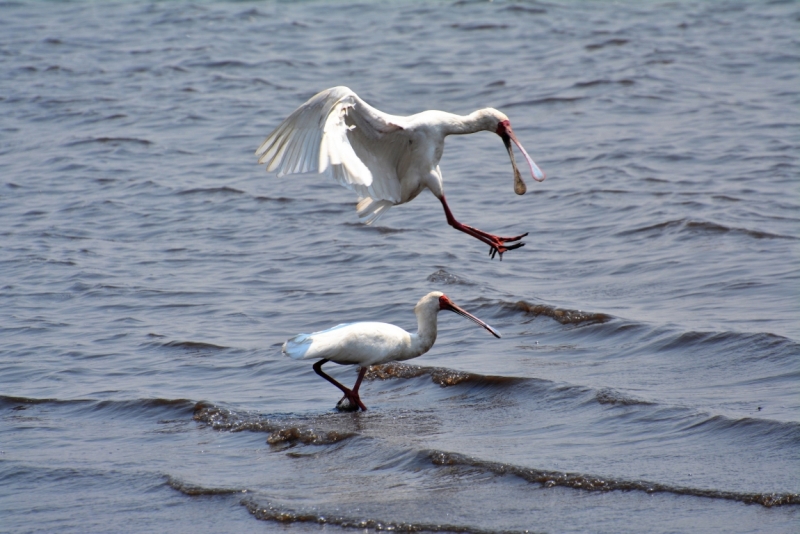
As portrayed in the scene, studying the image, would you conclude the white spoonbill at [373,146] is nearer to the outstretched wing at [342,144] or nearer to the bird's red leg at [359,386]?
the outstretched wing at [342,144]

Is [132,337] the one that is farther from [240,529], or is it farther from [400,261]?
[240,529]

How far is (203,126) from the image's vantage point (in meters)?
16.9

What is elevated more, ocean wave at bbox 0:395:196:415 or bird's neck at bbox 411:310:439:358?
bird's neck at bbox 411:310:439:358

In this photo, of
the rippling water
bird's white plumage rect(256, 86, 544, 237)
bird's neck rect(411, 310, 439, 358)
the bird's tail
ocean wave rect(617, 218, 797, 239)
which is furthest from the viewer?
ocean wave rect(617, 218, 797, 239)

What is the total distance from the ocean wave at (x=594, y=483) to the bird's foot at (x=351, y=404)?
1296 mm

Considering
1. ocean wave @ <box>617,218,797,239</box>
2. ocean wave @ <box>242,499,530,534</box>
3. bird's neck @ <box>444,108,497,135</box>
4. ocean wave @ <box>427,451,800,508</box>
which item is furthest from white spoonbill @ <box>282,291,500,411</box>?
ocean wave @ <box>617,218,797,239</box>

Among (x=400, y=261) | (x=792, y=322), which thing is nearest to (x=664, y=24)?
(x=400, y=261)

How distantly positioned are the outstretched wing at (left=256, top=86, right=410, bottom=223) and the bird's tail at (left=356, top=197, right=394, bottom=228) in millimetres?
106

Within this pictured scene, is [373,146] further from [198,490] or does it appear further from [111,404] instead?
[198,490]

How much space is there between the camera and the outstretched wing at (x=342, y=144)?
680 cm

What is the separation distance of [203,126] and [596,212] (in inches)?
280

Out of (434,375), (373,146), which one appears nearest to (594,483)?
(434,375)

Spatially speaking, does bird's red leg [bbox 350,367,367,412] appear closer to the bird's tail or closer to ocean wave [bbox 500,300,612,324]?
the bird's tail

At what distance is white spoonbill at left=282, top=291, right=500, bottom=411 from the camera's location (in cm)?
728
